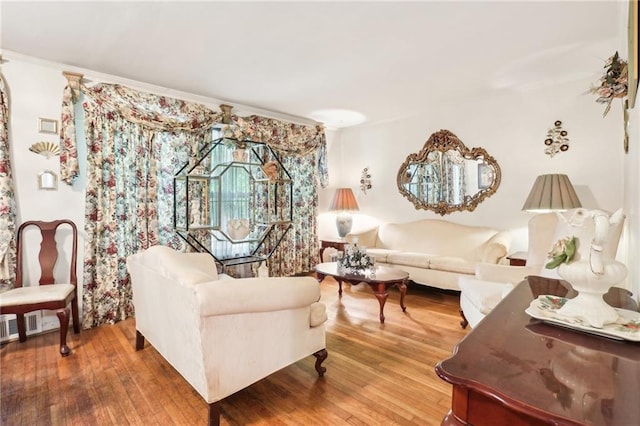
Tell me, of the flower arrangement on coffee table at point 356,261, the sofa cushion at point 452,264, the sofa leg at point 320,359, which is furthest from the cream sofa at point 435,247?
the sofa leg at point 320,359

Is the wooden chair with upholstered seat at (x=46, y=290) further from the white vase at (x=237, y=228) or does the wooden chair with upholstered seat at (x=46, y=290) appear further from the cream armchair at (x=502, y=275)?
the cream armchair at (x=502, y=275)

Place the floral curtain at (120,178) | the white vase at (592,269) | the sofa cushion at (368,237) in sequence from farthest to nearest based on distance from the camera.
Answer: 1. the sofa cushion at (368,237)
2. the floral curtain at (120,178)
3. the white vase at (592,269)

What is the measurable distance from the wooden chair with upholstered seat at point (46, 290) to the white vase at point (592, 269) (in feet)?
10.5

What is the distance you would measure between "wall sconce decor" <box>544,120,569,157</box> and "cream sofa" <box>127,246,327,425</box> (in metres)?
3.35

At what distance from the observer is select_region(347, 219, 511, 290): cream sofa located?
3.74 metres

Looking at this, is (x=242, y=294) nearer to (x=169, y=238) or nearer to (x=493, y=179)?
(x=169, y=238)

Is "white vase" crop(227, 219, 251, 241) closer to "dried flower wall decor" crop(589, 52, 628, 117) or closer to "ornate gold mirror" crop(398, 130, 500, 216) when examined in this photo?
"ornate gold mirror" crop(398, 130, 500, 216)

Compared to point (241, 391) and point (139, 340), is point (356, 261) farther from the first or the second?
point (139, 340)

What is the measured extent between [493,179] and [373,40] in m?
2.59

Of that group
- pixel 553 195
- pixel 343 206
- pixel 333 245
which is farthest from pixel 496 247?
pixel 343 206

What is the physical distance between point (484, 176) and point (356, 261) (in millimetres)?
2161

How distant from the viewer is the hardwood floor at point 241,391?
1820 millimetres

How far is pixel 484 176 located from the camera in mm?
4273

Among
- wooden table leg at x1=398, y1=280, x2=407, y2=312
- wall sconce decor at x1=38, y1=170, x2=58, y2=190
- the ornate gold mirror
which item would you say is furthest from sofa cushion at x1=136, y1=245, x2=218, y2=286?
the ornate gold mirror
